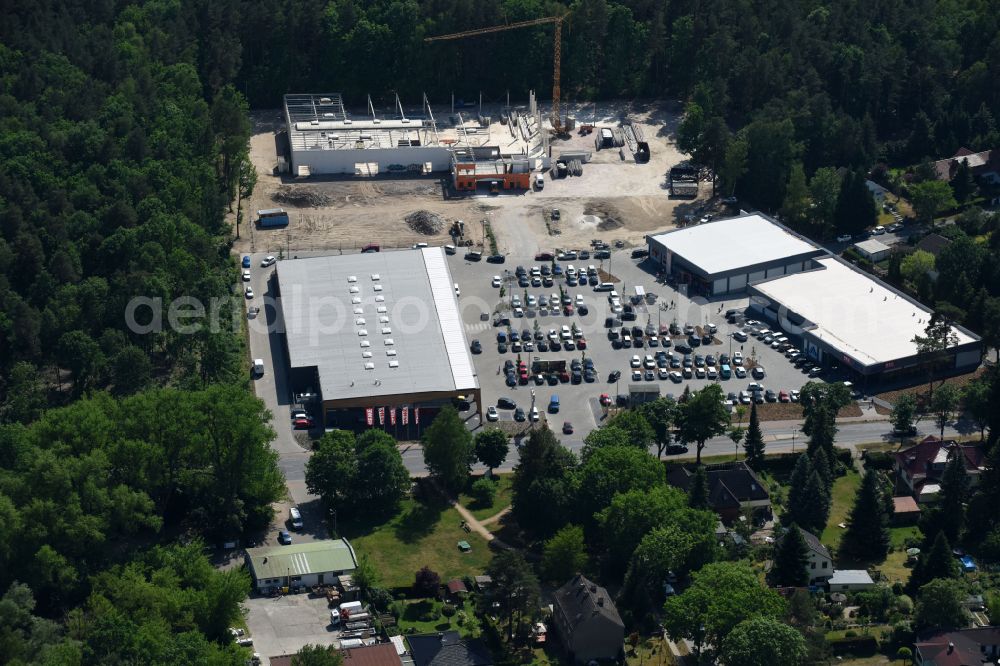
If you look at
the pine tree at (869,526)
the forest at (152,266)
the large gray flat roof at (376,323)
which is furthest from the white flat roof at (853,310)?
the large gray flat roof at (376,323)

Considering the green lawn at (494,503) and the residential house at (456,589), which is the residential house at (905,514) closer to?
the green lawn at (494,503)

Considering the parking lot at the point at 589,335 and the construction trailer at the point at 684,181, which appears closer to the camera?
the parking lot at the point at 589,335

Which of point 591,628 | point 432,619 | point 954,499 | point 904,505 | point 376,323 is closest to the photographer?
point 591,628

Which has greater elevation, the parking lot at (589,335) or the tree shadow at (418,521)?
the parking lot at (589,335)

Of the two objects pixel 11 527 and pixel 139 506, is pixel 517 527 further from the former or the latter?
pixel 11 527

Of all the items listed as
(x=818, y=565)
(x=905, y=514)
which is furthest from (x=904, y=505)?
(x=818, y=565)

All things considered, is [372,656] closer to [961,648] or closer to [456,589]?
[456,589]

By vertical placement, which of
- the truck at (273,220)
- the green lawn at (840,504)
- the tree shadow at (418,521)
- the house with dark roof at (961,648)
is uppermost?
the truck at (273,220)

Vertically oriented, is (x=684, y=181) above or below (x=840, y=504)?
above
